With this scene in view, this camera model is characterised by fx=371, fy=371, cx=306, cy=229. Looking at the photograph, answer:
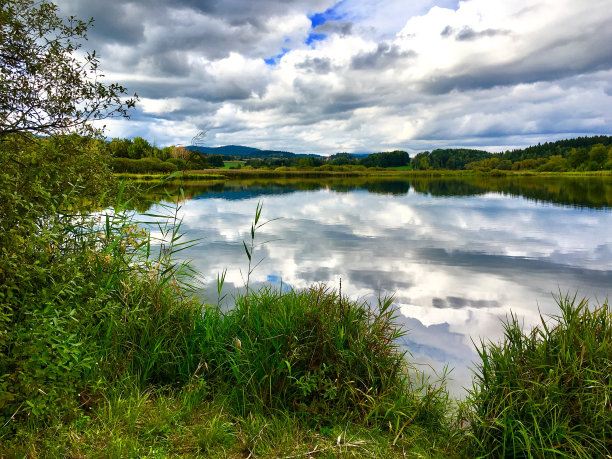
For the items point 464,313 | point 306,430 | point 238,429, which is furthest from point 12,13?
point 464,313

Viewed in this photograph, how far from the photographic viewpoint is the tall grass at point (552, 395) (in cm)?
365

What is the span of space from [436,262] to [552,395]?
17029 millimetres

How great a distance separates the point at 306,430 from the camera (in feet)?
13.2

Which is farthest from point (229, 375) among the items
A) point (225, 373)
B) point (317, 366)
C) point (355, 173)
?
point (355, 173)

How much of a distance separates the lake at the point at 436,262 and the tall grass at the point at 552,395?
2.18 ft

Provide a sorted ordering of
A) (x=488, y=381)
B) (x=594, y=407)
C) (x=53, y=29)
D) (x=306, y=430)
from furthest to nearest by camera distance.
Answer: (x=53, y=29)
(x=488, y=381)
(x=306, y=430)
(x=594, y=407)

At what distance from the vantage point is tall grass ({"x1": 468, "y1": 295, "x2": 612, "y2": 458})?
144 inches

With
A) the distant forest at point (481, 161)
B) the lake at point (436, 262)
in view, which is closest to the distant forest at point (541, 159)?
the distant forest at point (481, 161)

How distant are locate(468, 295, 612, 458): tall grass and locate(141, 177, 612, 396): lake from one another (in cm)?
66

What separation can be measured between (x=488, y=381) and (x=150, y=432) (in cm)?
382

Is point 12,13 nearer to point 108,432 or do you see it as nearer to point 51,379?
point 51,379

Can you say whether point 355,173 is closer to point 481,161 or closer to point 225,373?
point 481,161

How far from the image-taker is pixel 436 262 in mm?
20234

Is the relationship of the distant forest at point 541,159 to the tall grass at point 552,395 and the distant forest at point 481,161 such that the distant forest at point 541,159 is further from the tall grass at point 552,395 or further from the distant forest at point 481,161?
the tall grass at point 552,395
